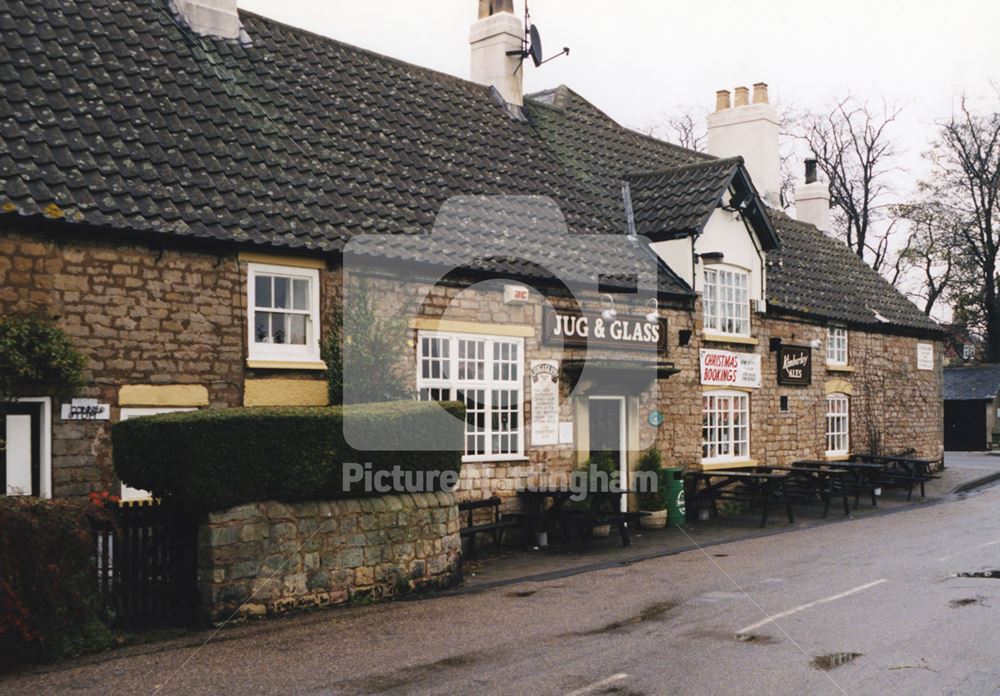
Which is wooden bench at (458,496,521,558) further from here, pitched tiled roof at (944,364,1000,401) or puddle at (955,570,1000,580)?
pitched tiled roof at (944,364,1000,401)

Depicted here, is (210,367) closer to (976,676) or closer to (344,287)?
(344,287)

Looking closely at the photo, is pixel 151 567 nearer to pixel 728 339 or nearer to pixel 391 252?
pixel 391 252

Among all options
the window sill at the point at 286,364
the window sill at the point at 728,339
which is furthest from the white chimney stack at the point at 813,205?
the window sill at the point at 286,364

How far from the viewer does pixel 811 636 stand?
9078 millimetres

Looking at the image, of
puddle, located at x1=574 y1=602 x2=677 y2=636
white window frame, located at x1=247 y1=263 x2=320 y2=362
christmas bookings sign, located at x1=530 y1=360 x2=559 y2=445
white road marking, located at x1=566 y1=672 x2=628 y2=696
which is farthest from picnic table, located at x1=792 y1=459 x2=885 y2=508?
white road marking, located at x1=566 y1=672 x2=628 y2=696

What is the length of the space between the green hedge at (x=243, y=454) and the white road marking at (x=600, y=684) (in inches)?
Answer: 157

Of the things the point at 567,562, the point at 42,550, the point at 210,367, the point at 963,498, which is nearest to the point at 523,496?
the point at 567,562

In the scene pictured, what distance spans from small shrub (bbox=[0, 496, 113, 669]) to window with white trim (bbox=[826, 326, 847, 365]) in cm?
1852

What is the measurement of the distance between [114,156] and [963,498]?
62.7ft

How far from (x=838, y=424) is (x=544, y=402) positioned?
10874mm

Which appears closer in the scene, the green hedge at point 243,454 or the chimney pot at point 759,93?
the green hedge at point 243,454

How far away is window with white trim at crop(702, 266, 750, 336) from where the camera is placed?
19.7 meters

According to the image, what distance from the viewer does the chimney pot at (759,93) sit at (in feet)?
87.4

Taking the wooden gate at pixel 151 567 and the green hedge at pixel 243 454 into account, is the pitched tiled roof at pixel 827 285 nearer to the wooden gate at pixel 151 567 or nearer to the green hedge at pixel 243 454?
the green hedge at pixel 243 454
